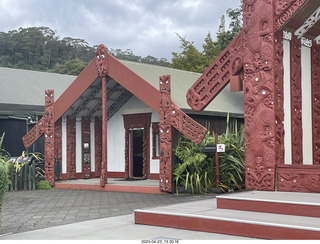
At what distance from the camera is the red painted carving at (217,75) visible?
10.6 m

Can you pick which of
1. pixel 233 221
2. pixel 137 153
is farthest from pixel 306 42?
pixel 137 153

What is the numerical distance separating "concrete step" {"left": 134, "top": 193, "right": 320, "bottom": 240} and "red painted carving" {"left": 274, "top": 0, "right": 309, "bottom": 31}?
3841 millimetres

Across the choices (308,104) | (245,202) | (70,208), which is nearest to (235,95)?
(308,104)

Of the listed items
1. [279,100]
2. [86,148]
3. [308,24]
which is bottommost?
[86,148]

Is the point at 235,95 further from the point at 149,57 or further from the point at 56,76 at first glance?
the point at 149,57

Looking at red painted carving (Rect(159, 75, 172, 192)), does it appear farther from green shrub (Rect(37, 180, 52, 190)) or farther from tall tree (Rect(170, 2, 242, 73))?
tall tree (Rect(170, 2, 242, 73))

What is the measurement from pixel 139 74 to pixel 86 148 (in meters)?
4.08

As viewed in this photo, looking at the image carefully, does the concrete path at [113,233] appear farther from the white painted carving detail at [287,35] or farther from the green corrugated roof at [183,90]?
the green corrugated roof at [183,90]

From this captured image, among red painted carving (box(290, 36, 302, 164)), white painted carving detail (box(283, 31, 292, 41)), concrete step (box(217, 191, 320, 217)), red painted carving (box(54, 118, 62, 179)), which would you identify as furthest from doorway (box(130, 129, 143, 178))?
concrete step (box(217, 191, 320, 217))

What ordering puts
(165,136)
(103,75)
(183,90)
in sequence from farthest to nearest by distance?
(183,90) → (103,75) → (165,136)

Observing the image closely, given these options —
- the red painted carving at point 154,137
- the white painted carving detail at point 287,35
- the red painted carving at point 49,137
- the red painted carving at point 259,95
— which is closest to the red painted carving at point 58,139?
the red painted carving at point 49,137

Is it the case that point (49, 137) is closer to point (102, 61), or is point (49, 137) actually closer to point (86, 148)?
point (86, 148)

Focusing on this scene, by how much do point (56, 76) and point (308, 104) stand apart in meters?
17.8

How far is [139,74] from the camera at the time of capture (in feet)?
47.3
